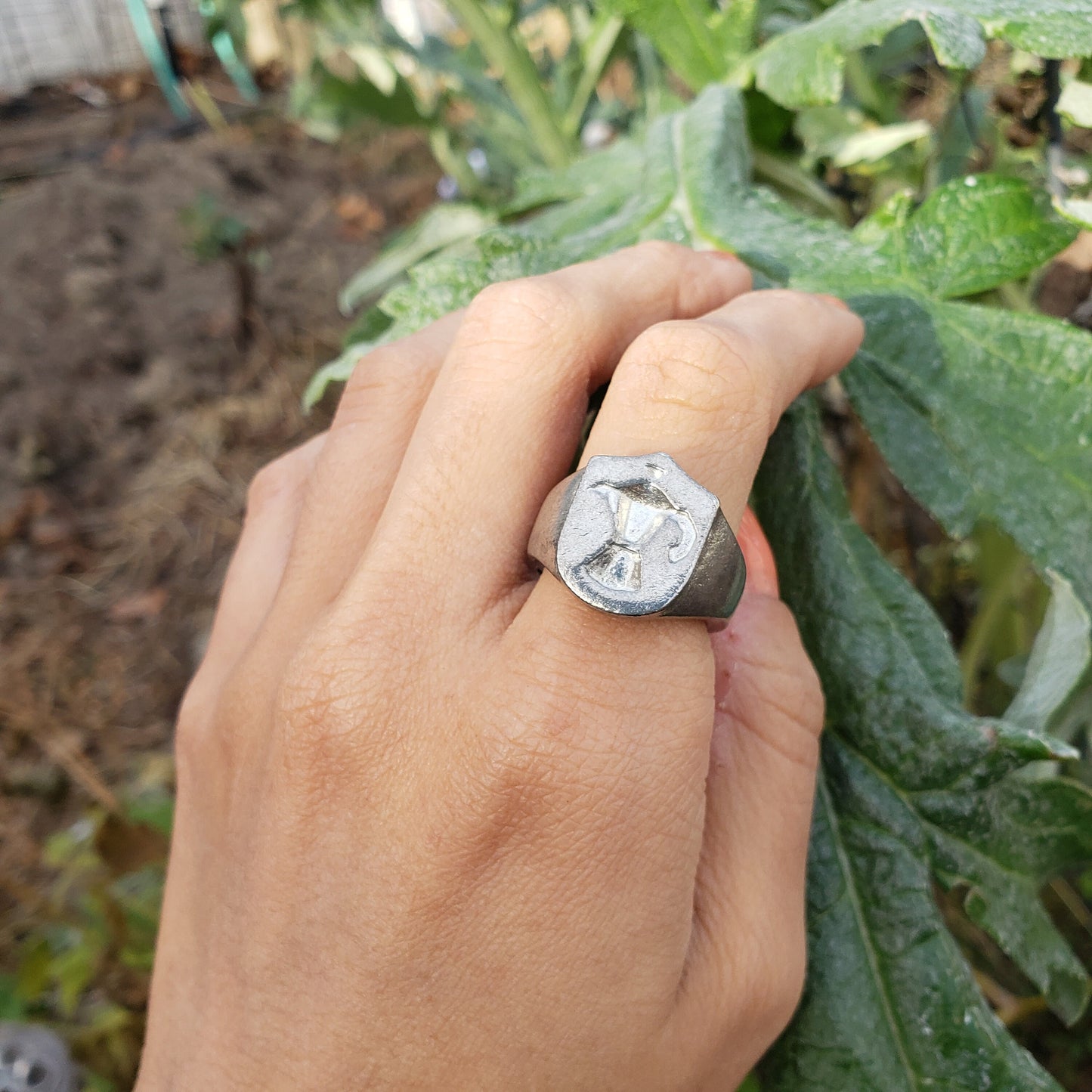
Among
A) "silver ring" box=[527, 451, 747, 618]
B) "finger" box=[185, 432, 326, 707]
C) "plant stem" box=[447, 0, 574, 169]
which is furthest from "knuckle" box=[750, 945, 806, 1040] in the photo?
"plant stem" box=[447, 0, 574, 169]

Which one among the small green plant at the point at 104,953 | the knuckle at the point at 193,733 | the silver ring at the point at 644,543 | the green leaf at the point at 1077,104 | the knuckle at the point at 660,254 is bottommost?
the small green plant at the point at 104,953

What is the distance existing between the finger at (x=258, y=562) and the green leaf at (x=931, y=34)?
1.86ft

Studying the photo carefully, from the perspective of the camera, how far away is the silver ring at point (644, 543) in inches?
23.8

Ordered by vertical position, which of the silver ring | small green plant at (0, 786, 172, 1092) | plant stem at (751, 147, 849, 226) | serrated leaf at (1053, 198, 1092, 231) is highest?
serrated leaf at (1053, 198, 1092, 231)

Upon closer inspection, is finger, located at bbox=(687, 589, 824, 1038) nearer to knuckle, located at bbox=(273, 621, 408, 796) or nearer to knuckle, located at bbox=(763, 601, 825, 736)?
knuckle, located at bbox=(763, 601, 825, 736)

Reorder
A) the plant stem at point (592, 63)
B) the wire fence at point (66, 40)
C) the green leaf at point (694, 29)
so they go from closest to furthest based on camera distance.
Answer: the green leaf at point (694, 29) → the plant stem at point (592, 63) → the wire fence at point (66, 40)

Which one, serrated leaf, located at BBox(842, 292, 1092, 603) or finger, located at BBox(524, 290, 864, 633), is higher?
finger, located at BBox(524, 290, 864, 633)

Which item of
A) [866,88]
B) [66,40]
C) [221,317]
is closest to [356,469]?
[866,88]

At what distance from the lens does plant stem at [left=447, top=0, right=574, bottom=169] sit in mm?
1658

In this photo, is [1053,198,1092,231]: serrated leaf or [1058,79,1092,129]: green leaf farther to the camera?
[1058,79,1092,129]: green leaf

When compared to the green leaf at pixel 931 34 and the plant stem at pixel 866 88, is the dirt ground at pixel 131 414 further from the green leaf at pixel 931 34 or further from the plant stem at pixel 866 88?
the green leaf at pixel 931 34

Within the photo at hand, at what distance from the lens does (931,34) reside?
827mm

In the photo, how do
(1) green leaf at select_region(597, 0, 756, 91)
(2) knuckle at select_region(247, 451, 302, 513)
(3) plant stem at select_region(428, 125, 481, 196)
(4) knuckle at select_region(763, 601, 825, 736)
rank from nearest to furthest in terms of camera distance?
(4) knuckle at select_region(763, 601, 825, 736), (2) knuckle at select_region(247, 451, 302, 513), (1) green leaf at select_region(597, 0, 756, 91), (3) plant stem at select_region(428, 125, 481, 196)

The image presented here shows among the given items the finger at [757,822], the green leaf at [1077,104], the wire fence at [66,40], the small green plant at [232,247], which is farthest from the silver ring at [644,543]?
the wire fence at [66,40]
